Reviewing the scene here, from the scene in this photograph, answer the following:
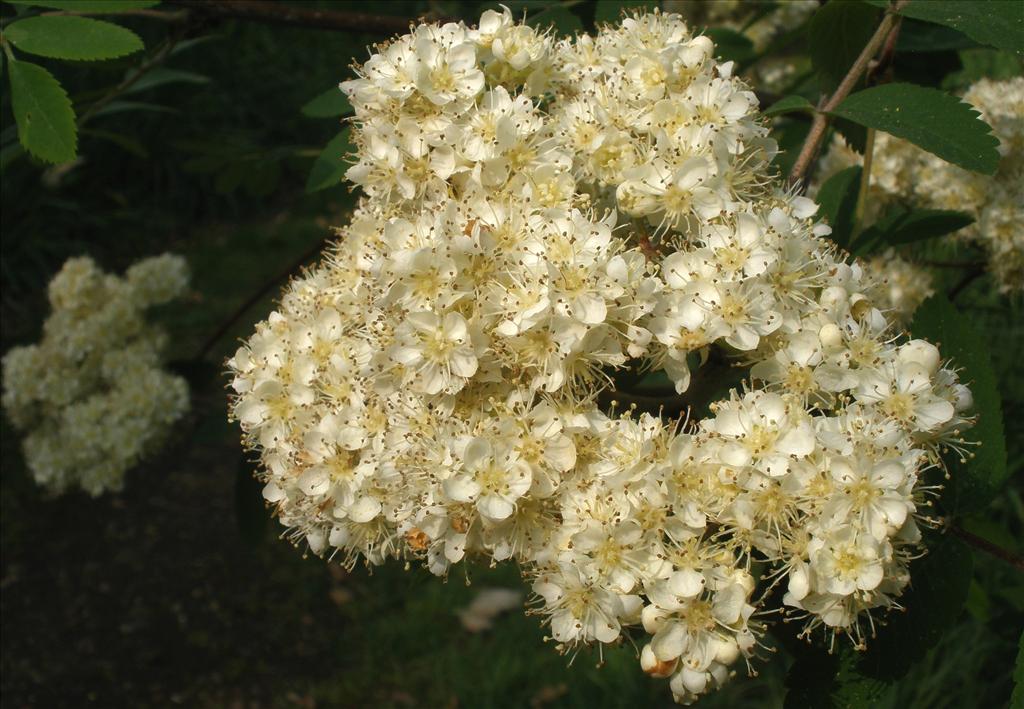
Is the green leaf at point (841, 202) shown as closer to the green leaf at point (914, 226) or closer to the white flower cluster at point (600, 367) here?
the green leaf at point (914, 226)

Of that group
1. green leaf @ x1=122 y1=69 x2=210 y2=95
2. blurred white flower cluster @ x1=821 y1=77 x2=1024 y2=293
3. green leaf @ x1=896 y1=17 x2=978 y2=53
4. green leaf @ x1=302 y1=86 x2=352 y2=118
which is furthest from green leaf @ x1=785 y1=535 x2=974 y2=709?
green leaf @ x1=122 y1=69 x2=210 y2=95

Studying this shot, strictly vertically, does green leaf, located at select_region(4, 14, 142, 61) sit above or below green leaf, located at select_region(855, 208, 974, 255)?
above

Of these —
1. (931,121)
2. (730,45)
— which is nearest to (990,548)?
(931,121)

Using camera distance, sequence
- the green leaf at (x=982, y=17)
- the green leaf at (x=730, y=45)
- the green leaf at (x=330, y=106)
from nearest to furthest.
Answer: the green leaf at (x=982, y=17) < the green leaf at (x=330, y=106) < the green leaf at (x=730, y=45)

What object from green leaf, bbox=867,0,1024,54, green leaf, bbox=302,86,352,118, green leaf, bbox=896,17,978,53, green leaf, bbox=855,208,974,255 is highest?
green leaf, bbox=867,0,1024,54

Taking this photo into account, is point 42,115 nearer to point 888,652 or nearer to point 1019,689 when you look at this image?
point 888,652

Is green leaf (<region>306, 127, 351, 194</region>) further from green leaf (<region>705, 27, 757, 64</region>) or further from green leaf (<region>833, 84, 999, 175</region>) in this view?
green leaf (<region>705, 27, 757, 64</region>)

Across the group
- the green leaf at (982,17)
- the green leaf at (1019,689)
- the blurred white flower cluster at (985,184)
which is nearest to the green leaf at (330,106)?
the green leaf at (982,17)
